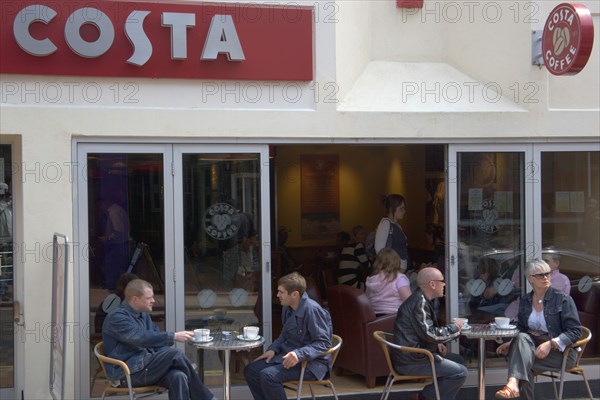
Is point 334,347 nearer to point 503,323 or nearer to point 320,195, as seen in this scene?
point 503,323

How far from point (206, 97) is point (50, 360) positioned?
245 centimetres

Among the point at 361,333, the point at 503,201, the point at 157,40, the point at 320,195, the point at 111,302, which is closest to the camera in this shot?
the point at 157,40

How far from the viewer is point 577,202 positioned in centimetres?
799

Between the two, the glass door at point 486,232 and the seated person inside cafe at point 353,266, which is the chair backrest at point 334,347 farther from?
the seated person inside cafe at point 353,266

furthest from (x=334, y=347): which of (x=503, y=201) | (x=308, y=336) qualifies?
A: (x=503, y=201)

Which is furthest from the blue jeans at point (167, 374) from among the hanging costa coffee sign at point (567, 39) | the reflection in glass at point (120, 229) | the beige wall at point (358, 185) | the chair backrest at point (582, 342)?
the beige wall at point (358, 185)

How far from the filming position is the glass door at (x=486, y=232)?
7613mm

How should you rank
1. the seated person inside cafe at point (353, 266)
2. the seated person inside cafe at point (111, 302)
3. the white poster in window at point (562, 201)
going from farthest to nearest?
the seated person inside cafe at point (353, 266)
the white poster in window at point (562, 201)
the seated person inside cafe at point (111, 302)

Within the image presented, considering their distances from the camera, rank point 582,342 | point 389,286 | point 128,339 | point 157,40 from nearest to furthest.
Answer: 1. point 128,339
2. point 582,342
3. point 157,40
4. point 389,286

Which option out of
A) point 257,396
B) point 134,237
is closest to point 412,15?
point 134,237

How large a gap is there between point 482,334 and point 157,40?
3502 millimetres

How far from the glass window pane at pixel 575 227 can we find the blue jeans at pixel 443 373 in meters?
1.81

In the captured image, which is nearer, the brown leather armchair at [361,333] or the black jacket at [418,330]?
the black jacket at [418,330]

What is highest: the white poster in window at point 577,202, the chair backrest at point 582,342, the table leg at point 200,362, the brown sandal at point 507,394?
the white poster in window at point 577,202
